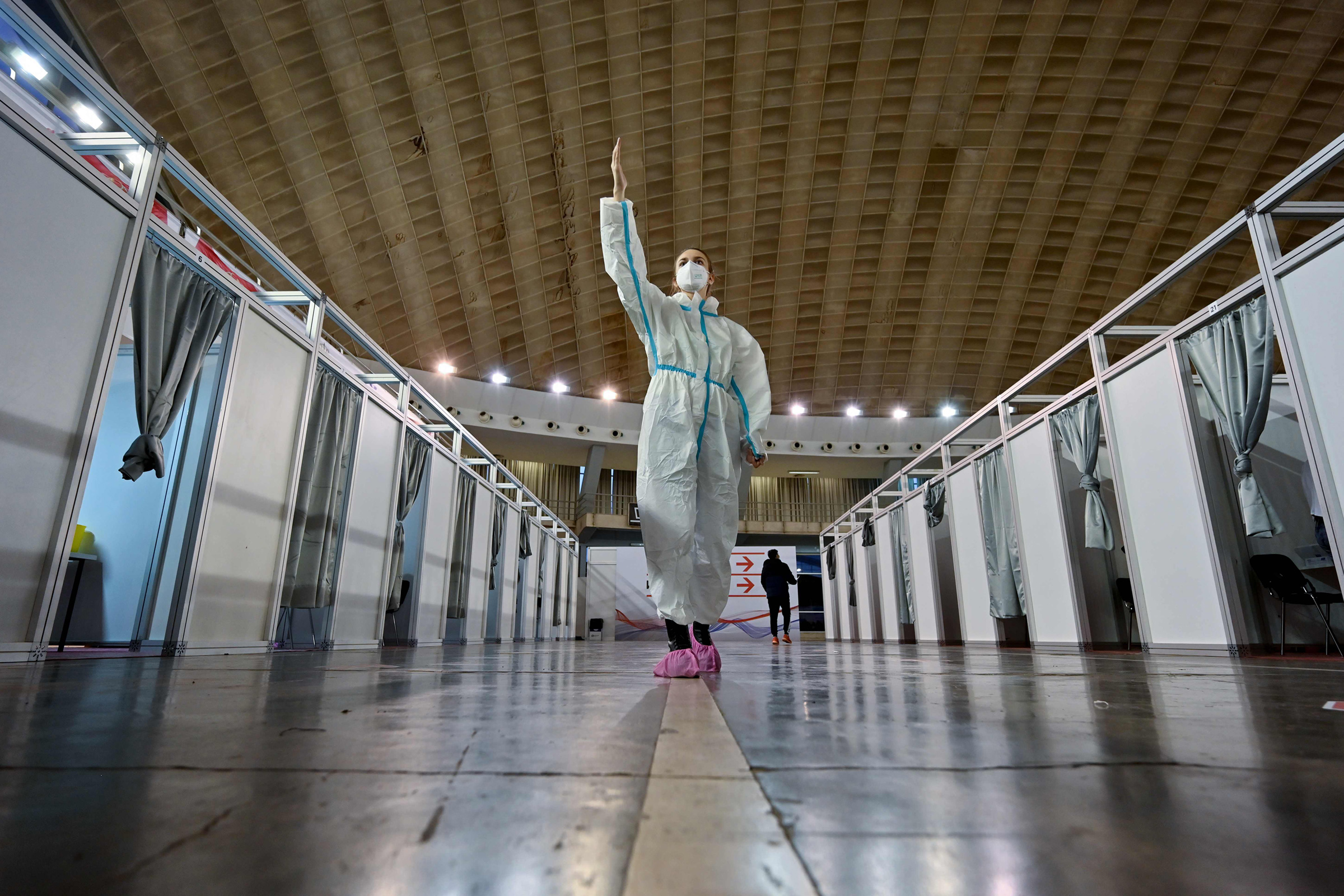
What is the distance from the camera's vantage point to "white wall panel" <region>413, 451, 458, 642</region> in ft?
21.5

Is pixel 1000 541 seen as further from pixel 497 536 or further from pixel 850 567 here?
pixel 497 536

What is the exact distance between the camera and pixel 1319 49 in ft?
48.7

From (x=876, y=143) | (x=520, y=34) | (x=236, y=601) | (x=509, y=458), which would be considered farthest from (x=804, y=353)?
(x=236, y=601)

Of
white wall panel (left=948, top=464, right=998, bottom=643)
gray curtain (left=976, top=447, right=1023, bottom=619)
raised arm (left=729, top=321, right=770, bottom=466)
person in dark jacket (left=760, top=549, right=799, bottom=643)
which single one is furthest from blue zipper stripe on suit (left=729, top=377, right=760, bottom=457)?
person in dark jacket (left=760, top=549, right=799, bottom=643)

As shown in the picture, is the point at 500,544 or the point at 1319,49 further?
the point at 1319,49

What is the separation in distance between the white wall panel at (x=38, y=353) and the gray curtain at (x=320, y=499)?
6.17 feet

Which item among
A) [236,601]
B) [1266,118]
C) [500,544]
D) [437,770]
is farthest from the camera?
[1266,118]

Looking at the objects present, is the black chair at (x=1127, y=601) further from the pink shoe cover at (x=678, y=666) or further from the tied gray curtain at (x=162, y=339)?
the tied gray curtain at (x=162, y=339)

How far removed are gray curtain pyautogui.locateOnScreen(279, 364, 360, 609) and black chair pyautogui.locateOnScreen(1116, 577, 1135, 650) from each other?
6.60 meters

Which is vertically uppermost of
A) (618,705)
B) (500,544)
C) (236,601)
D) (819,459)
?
(819,459)

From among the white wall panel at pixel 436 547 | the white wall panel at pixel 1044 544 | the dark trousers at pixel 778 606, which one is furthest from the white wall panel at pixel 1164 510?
the dark trousers at pixel 778 606

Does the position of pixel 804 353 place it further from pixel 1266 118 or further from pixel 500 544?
pixel 500 544

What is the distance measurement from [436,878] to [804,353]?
74.7 feet

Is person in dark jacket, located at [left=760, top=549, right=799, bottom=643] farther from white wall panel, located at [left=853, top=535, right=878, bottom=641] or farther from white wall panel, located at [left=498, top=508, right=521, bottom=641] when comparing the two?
white wall panel, located at [left=498, top=508, right=521, bottom=641]
